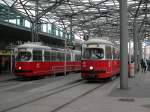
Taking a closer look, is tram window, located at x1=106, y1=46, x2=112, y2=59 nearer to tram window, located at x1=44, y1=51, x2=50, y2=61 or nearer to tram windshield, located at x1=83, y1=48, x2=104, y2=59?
tram windshield, located at x1=83, y1=48, x2=104, y2=59

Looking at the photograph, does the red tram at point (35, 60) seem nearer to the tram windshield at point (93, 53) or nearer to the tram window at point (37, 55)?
the tram window at point (37, 55)

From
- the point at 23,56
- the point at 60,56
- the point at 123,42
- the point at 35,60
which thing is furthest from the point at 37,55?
the point at 123,42

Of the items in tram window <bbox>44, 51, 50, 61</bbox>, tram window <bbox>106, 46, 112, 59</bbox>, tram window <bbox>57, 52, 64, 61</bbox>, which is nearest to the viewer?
tram window <bbox>106, 46, 112, 59</bbox>

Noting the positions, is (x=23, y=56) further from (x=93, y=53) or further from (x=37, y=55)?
(x=93, y=53)

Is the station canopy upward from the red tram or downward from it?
upward

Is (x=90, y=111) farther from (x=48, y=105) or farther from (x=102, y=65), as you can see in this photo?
(x=102, y=65)

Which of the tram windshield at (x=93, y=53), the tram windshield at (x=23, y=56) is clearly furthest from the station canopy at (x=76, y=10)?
the tram windshield at (x=93, y=53)

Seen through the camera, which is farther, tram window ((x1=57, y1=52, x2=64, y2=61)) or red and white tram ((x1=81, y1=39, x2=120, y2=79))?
tram window ((x1=57, y1=52, x2=64, y2=61))

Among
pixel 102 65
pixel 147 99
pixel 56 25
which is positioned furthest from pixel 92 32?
pixel 147 99

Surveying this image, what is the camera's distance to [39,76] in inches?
1283

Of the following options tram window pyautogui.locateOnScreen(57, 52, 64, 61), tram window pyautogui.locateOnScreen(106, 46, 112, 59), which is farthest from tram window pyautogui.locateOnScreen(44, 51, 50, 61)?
tram window pyautogui.locateOnScreen(106, 46, 112, 59)

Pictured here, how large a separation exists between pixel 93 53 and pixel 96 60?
2.25 ft

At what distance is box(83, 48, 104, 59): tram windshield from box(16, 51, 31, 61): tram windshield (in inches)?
243

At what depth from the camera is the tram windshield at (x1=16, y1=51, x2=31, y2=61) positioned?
100ft
